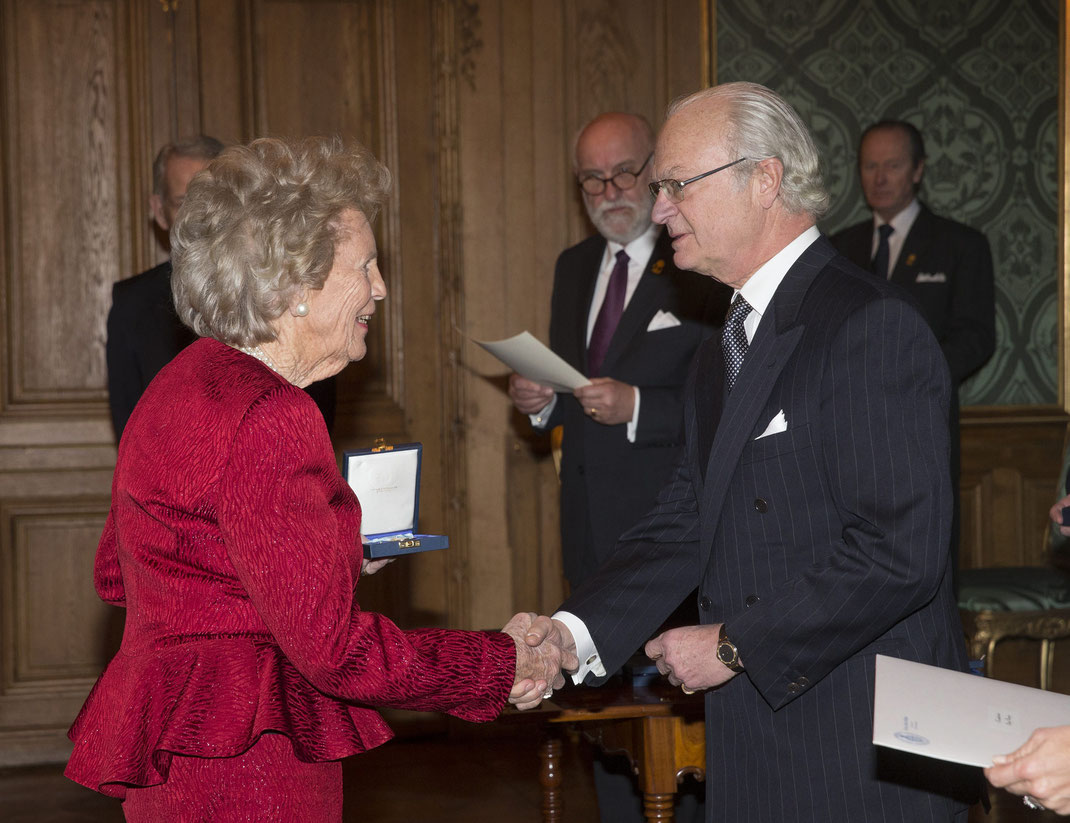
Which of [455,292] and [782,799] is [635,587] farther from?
[455,292]

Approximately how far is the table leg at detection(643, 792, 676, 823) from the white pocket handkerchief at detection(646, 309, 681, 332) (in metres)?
1.37

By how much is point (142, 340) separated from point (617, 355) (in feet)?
4.51

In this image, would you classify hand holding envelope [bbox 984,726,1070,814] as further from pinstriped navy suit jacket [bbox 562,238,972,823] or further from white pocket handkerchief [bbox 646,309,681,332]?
white pocket handkerchief [bbox 646,309,681,332]

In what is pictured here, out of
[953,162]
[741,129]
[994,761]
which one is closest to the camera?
[994,761]

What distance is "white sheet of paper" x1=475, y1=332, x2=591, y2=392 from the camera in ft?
10.4

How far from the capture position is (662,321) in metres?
3.46

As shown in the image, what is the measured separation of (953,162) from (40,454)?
13.3 feet

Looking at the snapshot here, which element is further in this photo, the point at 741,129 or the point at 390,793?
the point at 390,793

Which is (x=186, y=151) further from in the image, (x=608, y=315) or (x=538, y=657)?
(x=538, y=657)

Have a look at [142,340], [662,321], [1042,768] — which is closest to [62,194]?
[142,340]

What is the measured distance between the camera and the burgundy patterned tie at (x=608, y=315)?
3.65m

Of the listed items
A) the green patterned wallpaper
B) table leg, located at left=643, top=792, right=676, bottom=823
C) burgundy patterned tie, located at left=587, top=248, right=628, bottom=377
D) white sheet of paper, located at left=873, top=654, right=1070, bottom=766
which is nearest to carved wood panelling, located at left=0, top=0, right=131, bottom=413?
burgundy patterned tie, located at left=587, top=248, right=628, bottom=377

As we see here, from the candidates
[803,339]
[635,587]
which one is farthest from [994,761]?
[635,587]

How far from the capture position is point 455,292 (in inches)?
189
